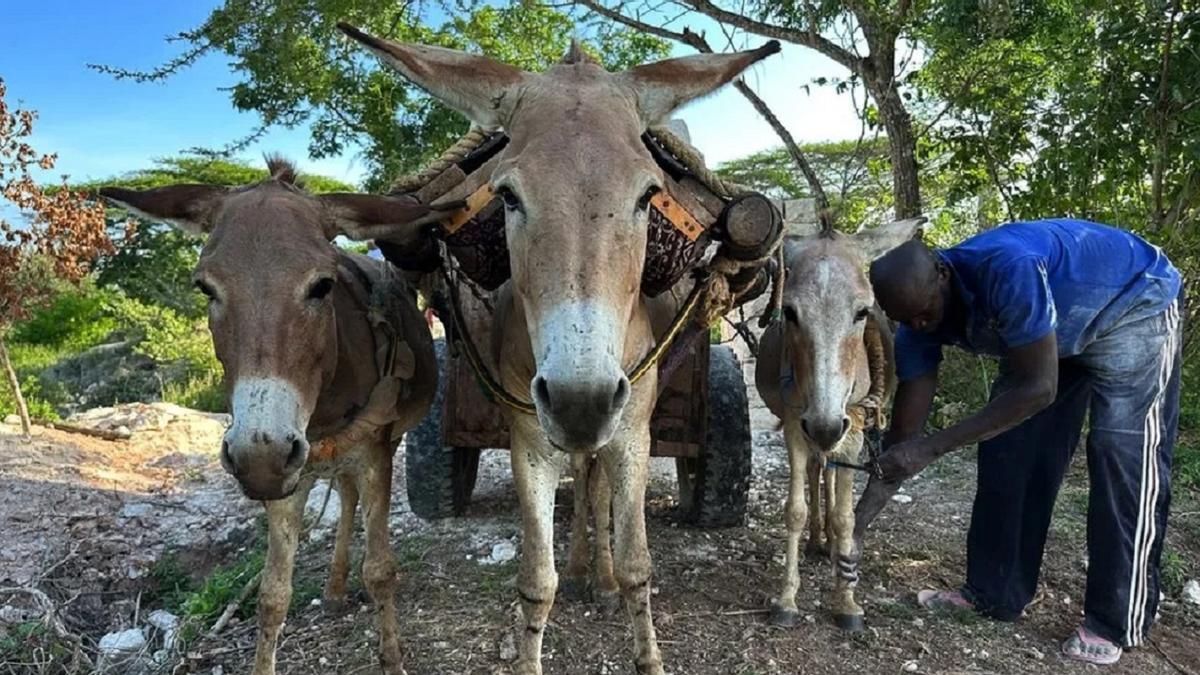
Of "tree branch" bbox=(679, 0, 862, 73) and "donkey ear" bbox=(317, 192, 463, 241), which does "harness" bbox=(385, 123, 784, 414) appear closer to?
"donkey ear" bbox=(317, 192, 463, 241)

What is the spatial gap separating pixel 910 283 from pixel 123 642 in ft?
13.4

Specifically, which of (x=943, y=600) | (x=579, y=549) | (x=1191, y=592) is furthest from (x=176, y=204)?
(x=1191, y=592)

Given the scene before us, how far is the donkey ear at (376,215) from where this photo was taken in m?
2.85

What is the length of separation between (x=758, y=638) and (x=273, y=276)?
2746mm

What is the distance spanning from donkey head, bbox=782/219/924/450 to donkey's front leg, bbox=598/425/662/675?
0.73 m

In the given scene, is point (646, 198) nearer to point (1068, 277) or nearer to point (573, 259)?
point (573, 259)

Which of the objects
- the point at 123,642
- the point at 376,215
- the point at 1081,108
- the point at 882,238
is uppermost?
the point at 1081,108

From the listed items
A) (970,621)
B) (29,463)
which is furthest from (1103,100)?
(29,463)

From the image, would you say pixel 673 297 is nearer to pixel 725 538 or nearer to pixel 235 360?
pixel 235 360

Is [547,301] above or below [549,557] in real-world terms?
above

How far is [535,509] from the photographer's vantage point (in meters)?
3.12

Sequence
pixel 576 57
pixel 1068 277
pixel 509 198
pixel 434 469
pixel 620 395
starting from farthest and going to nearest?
pixel 434 469 → pixel 1068 277 → pixel 576 57 → pixel 509 198 → pixel 620 395

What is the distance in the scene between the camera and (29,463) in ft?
24.7

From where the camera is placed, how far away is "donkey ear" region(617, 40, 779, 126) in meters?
2.87
